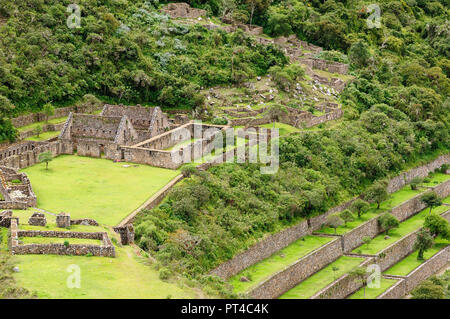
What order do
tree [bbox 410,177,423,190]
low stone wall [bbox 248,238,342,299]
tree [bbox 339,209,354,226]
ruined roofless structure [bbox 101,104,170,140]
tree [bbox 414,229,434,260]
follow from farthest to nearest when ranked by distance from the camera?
tree [bbox 410,177,423,190] → ruined roofless structure [bbox 101,104,170,140] → tree [bbox 339,209,354,226] → tree [bbox 414,229,434,260] → low stone wall [bbox 248,238,342,299]

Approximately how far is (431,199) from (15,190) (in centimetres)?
3801

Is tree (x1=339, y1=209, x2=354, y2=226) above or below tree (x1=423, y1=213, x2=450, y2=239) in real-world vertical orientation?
above

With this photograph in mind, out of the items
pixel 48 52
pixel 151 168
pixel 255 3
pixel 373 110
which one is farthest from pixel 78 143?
pixel 255 3

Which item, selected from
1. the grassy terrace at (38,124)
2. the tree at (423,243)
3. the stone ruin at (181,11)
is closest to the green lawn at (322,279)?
the tree at (423,243)

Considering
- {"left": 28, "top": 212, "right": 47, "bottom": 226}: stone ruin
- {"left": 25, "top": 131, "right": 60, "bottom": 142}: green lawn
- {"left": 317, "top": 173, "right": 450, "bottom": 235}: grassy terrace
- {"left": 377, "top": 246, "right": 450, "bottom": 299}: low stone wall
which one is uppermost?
{"left": 25, "top": 131, "right": 60, "bottom": 142}: green lawn

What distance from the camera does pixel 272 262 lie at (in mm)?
58531

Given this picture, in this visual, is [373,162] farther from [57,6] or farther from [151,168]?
[57,6]

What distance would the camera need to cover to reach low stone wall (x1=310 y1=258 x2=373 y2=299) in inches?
2162

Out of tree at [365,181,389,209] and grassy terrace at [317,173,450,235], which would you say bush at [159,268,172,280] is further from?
tree at [365,181,389,209]

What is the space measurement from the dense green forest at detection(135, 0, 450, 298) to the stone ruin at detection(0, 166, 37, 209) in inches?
272

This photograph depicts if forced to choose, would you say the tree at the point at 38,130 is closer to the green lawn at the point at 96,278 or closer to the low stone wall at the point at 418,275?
the green lawn at the point at 96,278

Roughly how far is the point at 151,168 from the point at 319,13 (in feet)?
182

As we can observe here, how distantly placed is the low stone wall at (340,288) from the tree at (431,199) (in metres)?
19.1

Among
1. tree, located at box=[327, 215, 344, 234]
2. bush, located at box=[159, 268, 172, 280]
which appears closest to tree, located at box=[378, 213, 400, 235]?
tree, located at box=[327, 215, 344, 234]
